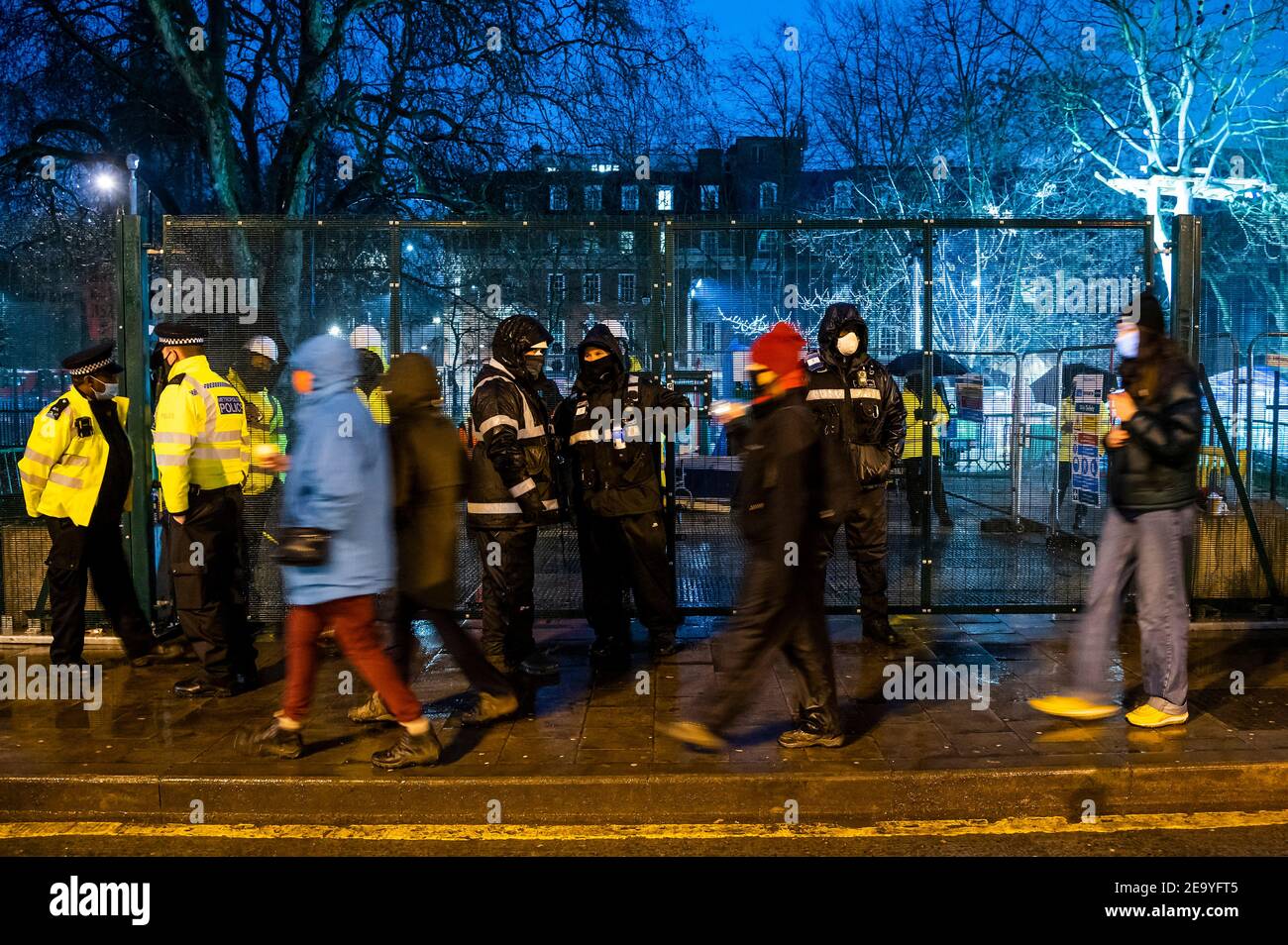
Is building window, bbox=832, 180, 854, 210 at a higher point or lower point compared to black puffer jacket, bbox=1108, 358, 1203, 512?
higher

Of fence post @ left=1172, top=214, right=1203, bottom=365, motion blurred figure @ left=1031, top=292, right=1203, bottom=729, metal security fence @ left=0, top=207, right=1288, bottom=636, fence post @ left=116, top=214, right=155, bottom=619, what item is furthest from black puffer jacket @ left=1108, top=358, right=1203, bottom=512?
fence post @ left=116, top=214, right=155, bottom=619

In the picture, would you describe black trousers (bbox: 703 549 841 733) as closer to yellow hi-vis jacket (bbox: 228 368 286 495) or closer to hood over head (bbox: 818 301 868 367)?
hood over head (bbox: 818 301 868 367)

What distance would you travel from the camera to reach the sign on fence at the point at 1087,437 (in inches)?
386

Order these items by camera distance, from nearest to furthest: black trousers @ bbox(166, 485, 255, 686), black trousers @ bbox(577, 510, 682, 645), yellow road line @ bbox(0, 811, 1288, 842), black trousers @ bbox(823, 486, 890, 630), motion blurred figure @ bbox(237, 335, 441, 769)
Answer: yellow road line @ bbox(0, 811, 1288, 842) < motion blurred figure @ bbox(237, 335, 441, 769) < black trousers @ bbox(166, 485, 255, 686) < black trousers @ bbox(577, 510, 682, 645) < black trousers @ bbox(823, 486, 890, 630)

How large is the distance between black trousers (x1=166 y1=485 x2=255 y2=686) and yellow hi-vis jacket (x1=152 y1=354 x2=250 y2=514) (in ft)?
0.31

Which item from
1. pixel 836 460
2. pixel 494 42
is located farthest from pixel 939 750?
pixel 494 42

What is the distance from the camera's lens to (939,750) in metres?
5.39

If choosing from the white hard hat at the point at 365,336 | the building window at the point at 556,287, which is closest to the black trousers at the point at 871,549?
the building window at the point at 556,287

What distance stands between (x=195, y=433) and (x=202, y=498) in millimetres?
389

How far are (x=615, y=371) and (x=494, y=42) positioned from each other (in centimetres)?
1054

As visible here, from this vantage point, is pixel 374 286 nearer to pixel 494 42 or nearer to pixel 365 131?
pixel 494 42

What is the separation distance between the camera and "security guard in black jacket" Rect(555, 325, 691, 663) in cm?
689

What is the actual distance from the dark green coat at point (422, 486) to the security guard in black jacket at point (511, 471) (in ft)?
2.54

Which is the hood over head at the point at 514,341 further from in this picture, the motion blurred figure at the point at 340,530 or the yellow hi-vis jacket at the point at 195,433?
the yellow hi-vis jacket at the point at 195,433
